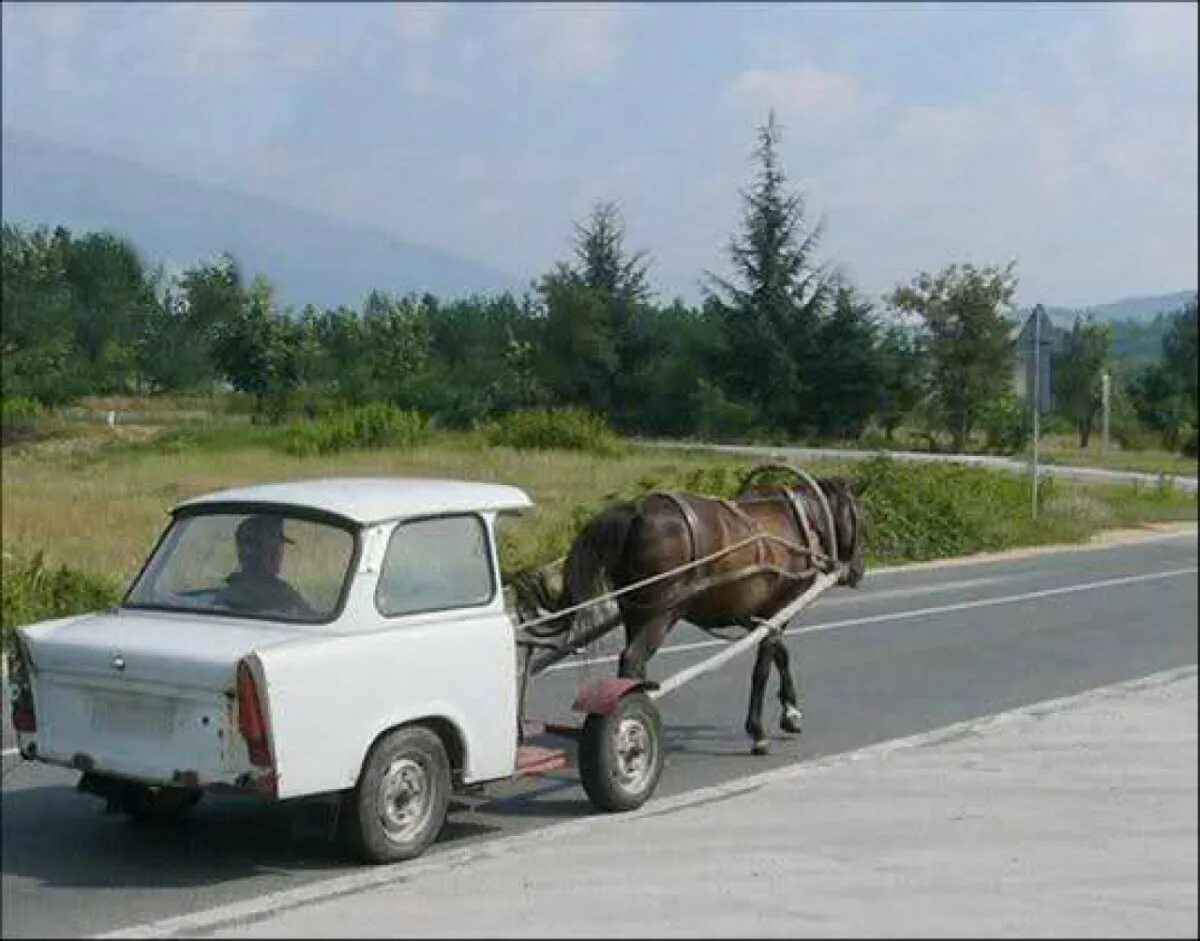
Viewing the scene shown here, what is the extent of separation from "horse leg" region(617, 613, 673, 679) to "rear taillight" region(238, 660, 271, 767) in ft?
8.73

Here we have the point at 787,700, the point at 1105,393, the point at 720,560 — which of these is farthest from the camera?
the point at 1105,393

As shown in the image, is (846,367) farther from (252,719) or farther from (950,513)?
(950,513)

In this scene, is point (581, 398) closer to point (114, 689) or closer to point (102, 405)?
point (102, 405)

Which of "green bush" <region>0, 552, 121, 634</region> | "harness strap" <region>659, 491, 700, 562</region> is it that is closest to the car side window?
"harness strap" <region>659, 491, 700, 562</region>

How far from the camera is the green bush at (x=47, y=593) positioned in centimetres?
1473

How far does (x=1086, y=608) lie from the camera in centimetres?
1759

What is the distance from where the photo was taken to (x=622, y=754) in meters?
8.75

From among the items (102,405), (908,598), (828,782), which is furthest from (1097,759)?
(908,598)

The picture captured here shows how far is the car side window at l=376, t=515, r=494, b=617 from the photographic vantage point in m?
7.70

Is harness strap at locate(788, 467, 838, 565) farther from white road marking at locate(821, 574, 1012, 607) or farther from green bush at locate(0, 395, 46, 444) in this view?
white road marking at locate(821, 574, 1012, 607)

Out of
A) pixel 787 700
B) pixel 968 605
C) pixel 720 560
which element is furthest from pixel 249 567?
pixel 968 605

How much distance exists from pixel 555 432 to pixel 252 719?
683 centimetres

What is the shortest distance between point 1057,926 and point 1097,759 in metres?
2.98

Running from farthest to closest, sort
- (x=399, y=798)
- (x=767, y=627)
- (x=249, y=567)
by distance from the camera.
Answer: (x=767, y=627), (x=249, y=567), (x=399, y=798)
